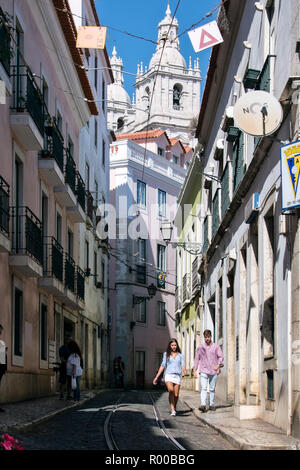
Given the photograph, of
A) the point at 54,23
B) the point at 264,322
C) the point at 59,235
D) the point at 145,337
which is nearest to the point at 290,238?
the point at 264,322

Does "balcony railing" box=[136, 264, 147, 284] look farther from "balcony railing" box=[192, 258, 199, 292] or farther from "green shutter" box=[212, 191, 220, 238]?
"green shutter" box=[212, 191, 220, 238]

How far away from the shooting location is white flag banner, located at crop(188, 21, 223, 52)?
14.0 m

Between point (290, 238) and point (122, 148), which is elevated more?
point (122, 148)

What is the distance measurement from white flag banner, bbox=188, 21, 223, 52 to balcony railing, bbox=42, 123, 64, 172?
7.27 metres

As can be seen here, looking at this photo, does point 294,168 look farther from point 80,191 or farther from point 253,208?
point 80,191

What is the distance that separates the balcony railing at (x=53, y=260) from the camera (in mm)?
21234

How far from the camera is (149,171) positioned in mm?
46906

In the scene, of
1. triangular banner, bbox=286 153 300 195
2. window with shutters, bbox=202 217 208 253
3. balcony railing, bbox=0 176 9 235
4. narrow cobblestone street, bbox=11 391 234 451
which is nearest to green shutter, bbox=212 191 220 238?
window with shutters, bbox=202 217 208 253

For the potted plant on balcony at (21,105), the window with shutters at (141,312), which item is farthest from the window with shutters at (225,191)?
the window with shutters at (141,312)

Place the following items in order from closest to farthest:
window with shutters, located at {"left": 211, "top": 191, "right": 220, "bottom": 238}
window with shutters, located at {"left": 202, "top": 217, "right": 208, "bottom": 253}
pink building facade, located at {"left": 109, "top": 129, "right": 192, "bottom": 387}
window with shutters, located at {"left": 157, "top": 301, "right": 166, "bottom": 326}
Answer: window with shutters, located at {"left": 211, "top": 191, "right": 220, "bottom": 238}
window with shutters, located at {"left": 202, "top": 217, "right": 208, "bottom": 253}
pink building facade, located at {"left": 109, "top": 129, "right": 192, "bottom": 387}
window with shutters, located at {"left": 157, "top": 301, "right": 166, "bottom": 326}

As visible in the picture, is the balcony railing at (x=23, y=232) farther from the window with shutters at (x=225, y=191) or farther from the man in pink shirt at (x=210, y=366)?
the window with shutters at (x=225, y=191)

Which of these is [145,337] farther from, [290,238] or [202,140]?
[290,238]

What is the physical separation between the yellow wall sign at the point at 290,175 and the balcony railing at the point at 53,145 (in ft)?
36.8

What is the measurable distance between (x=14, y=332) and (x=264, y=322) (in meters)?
6.66
